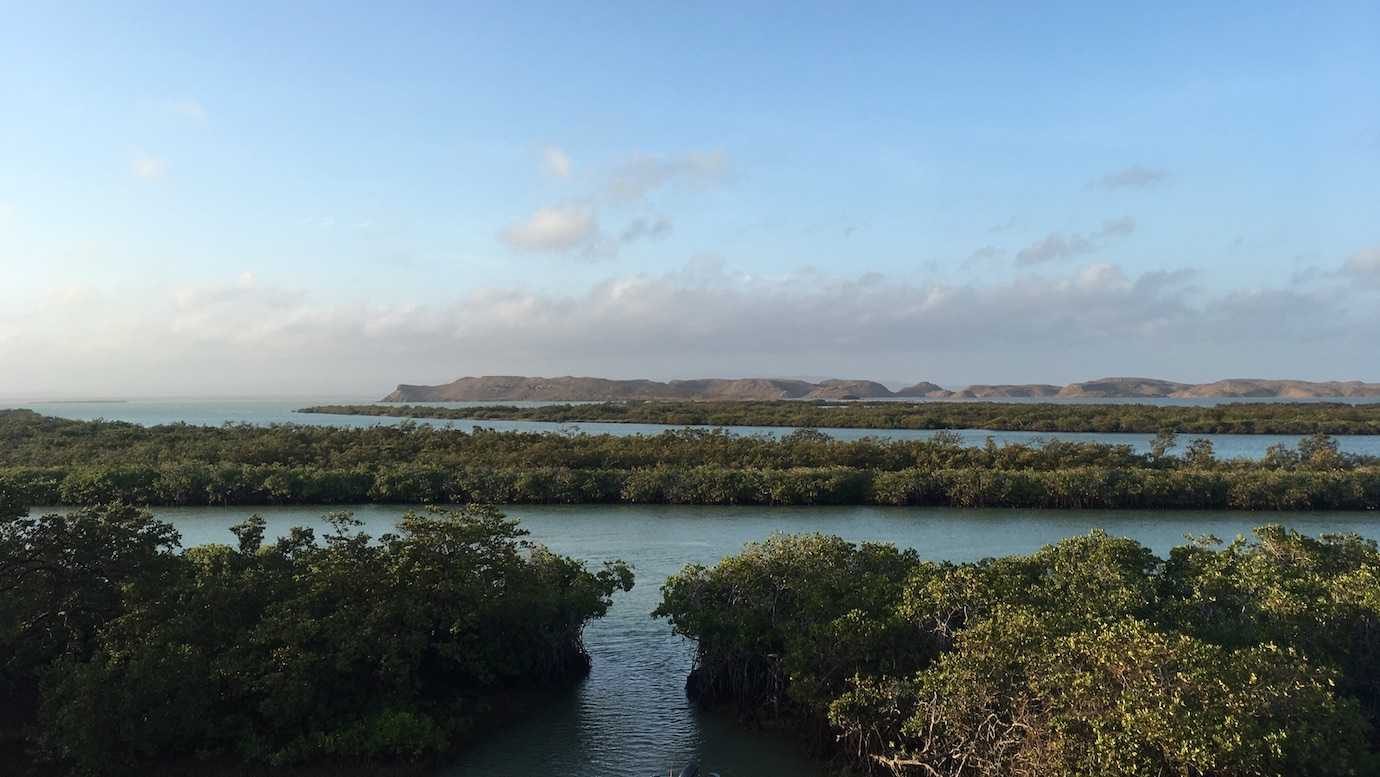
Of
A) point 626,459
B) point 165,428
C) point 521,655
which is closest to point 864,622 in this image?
point 521,655

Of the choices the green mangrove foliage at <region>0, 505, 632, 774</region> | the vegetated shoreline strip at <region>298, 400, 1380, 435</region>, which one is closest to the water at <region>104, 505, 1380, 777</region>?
the green mangrove foliage at <region>0, 505, 632, 774</region>

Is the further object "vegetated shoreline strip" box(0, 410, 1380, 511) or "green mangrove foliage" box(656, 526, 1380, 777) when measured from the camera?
"vegetated shoreline strip" box(0, 410, 1380, 511)

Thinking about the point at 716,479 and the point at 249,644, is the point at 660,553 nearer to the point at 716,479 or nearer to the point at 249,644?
the point at 716,479

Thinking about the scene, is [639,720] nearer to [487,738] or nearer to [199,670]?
[487,738]

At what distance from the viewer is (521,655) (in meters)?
15.7

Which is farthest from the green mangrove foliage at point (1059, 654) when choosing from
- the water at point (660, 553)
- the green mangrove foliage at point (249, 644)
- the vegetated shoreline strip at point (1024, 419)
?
the vegetated shoreline strip at point (1024, 419)

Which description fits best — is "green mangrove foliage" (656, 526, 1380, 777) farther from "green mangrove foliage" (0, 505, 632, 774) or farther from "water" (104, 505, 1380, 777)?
"green mangrove foliage" (0, 505, 632, 774)

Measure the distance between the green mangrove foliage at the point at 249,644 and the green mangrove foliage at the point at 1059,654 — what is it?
3.79m

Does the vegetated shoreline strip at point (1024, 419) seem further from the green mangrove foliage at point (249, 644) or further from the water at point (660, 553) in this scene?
the green mangrove foliage at point (249, 644)

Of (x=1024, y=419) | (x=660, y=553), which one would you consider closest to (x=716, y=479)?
(x=660, y=553)

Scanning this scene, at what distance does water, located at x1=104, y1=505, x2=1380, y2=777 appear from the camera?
1370 centimetres

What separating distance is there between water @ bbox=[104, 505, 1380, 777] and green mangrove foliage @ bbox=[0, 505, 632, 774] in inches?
58.6

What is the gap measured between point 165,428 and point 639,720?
191 ft

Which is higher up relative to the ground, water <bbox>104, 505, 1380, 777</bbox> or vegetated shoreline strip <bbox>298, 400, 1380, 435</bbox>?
vegetated shoreline strip <bbox>298, 400, 1380, 435</bbox>
